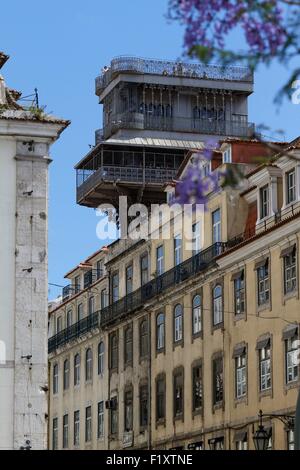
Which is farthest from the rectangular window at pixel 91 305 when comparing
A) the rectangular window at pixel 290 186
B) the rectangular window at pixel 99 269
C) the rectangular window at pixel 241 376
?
the rectangular window at pixel 290 186

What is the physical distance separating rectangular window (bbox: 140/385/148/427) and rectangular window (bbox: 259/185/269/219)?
1368 centimetres

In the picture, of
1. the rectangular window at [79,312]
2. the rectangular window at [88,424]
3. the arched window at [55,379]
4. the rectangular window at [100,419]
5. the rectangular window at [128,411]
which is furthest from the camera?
the arched window at [55,379]

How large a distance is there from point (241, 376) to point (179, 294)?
26.7 ft

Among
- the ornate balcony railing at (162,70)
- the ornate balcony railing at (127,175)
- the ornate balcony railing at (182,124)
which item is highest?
the ornate balcony railing at (162,70)

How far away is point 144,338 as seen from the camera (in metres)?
66.0

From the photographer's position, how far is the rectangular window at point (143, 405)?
64750 mm

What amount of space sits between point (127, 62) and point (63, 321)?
15998 mm

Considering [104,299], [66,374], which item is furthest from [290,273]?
[66,374]

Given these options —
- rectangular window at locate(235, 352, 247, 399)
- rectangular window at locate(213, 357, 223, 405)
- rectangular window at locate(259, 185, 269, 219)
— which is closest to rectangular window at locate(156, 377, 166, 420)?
rectangular window at locate(213, 357, 223, 405)

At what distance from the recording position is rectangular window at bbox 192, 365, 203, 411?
5809 centimetres

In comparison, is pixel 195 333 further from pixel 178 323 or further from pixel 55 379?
pixel 55 379

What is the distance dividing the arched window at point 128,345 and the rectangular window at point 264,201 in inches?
615

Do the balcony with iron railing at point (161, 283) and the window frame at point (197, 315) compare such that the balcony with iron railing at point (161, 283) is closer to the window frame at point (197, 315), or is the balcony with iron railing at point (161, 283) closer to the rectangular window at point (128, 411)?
the window frame at point (197, 315)
